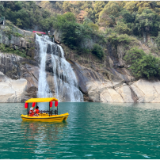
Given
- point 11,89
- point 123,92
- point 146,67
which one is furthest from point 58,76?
point 146,67

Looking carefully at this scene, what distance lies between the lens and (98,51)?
52.2 metres

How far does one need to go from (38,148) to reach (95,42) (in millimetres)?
48143

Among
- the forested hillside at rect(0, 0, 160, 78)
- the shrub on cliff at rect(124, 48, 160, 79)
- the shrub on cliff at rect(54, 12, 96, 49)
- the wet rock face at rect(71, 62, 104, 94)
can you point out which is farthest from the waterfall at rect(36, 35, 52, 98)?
the shrub on cliff at rect(124, 48, 160, 79)

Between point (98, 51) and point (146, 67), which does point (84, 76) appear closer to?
point (98, 51)

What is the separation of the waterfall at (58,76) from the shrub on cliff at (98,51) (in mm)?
9852

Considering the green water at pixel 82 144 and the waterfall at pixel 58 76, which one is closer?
the green water at pixel 82 144

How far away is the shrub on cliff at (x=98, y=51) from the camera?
52.2m

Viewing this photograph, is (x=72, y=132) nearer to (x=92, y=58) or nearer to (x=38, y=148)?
(x=38, y=148)

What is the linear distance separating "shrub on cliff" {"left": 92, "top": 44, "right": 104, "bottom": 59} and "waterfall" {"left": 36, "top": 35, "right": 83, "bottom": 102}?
9.85 meters

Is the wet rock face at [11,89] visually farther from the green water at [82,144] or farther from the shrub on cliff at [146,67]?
the shrub on cliff at [146,67]

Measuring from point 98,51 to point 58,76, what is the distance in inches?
592

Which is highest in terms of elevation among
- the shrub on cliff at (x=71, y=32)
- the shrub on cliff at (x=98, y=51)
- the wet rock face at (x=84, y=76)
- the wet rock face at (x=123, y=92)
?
the shrub on cliff at (x=71, y=32)

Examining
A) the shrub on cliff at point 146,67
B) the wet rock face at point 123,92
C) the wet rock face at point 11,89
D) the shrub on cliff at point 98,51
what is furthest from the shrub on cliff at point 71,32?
the wet rock face at point 11,89

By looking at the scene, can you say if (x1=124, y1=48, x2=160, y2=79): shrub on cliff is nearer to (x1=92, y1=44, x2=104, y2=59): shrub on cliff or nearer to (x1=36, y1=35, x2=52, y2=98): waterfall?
(x1=92, y1=44, x2=104, y2=59): shrub on cliff
